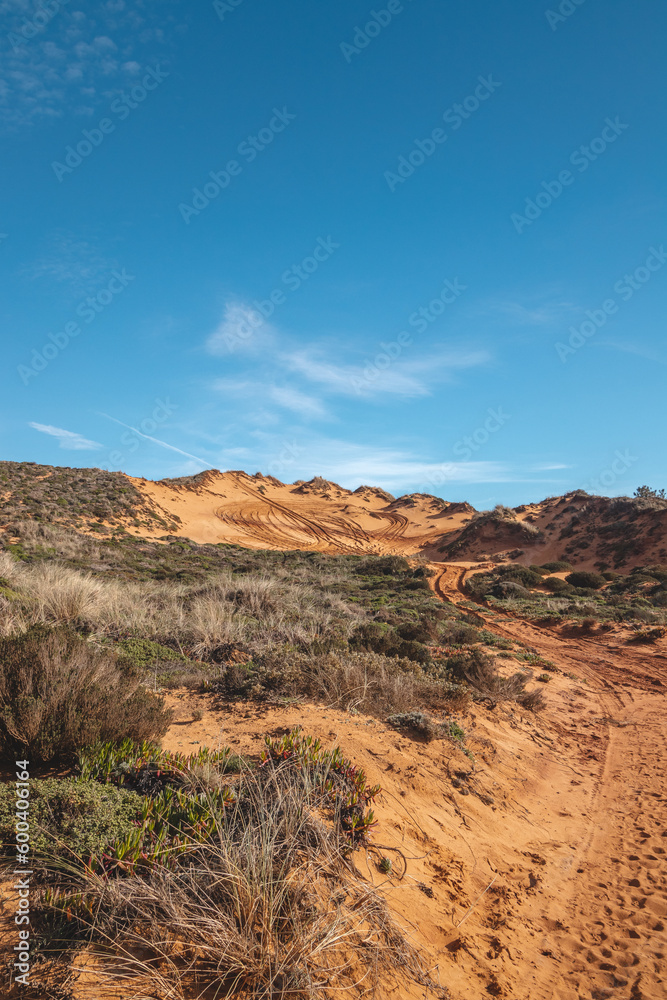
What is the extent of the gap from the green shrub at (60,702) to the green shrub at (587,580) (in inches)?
900

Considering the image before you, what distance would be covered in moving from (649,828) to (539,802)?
3.38ft

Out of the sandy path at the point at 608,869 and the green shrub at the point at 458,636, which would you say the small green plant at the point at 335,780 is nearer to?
the sandy path at the point at 608,869

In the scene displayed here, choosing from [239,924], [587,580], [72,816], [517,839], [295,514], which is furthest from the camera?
[295,514]

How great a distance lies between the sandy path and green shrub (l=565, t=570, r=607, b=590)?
49.3ft

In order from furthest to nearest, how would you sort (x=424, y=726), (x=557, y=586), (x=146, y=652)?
(x=557, y=586) → (x=146, y=652) → (x=424, y=726)

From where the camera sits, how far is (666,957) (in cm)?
317

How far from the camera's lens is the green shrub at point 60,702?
11.3ft

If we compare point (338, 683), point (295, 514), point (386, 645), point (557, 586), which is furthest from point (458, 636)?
point (295, 514)

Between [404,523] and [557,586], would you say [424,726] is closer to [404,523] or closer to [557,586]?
[557,586]

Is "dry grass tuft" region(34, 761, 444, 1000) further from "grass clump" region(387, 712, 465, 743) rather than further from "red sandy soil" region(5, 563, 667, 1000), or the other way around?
"grass clump" region(387, 712, 465, 743)

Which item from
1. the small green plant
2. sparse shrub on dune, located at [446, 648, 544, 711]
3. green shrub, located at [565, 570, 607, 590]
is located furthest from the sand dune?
the small green plant

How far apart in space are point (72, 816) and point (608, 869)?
4.38 m

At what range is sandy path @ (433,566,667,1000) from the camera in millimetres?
3037

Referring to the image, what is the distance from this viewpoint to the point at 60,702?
366 cm
